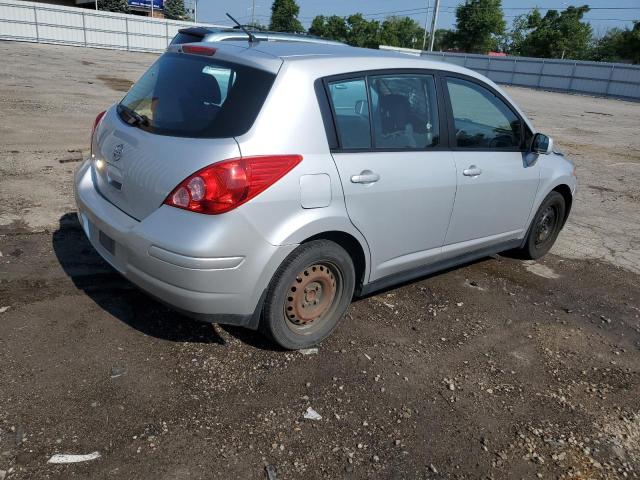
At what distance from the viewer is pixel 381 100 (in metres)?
3.49

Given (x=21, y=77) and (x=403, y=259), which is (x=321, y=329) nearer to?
(x=403, y=259)

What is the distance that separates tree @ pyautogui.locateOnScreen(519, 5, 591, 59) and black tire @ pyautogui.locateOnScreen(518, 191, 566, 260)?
57166 millimetres

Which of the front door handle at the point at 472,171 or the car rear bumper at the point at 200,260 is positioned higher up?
the front door handle at the point at 472,171

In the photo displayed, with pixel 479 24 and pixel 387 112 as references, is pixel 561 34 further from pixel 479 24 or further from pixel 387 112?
pixel 387 112

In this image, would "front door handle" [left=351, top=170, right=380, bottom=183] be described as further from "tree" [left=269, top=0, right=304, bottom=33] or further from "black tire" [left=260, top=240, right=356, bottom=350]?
"tree" [left=269, top=0, right=304, bottom=33]

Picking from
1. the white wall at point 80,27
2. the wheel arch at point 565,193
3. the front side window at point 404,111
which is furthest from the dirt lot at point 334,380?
the white wall at point 80,27

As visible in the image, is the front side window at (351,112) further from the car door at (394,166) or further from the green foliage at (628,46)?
the green foliage at (628,46)

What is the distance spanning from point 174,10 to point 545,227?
7586 centimetres

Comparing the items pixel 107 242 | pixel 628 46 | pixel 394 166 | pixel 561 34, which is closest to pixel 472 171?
pixel 394 166

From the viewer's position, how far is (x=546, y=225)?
537 centimetres

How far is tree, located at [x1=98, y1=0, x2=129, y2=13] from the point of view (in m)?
53.9

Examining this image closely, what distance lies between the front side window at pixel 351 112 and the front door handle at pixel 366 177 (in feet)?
0.56

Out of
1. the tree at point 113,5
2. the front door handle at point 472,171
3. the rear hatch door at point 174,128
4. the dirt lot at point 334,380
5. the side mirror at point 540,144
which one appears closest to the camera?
the dirt lot at point 334,380

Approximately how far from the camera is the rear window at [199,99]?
2.91 meters
